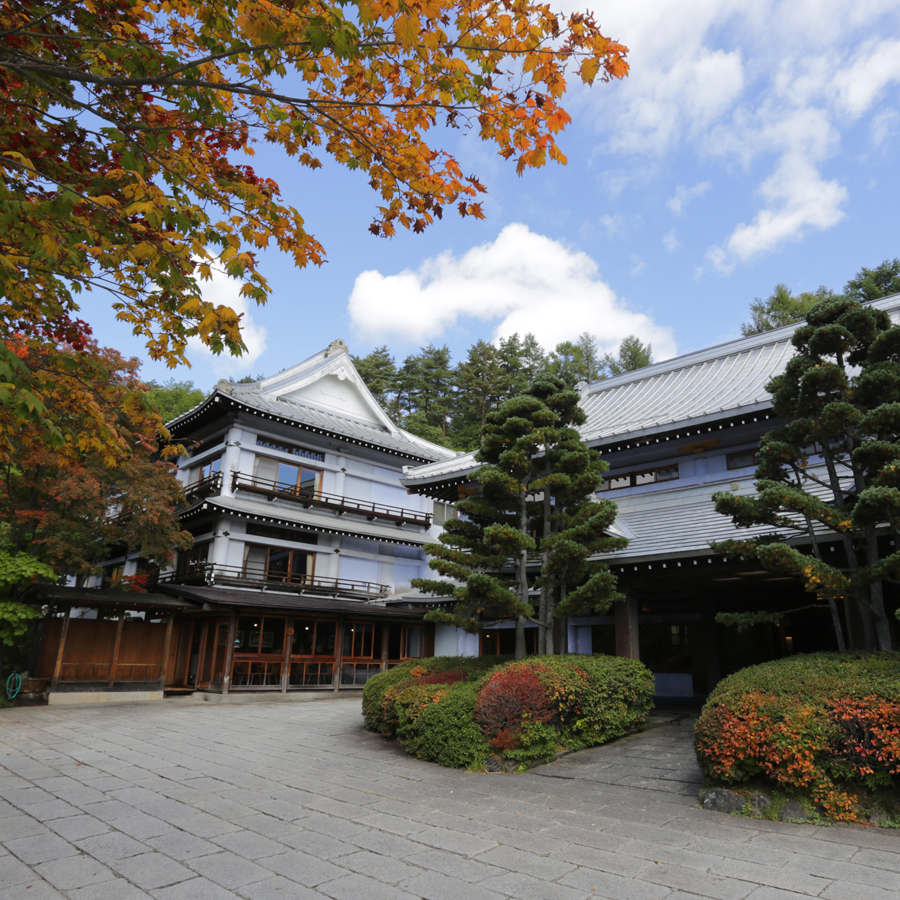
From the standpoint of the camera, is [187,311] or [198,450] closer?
[187,311]

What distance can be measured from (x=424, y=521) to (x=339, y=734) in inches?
670

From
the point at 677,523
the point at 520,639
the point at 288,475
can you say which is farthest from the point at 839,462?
the point at 288,475

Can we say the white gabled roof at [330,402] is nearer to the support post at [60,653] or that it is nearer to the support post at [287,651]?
the support post at [287,651]

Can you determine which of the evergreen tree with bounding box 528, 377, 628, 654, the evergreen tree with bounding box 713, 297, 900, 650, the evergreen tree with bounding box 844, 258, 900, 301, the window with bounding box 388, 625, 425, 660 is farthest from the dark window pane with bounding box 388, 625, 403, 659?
the evergreen tree with bounding box 844, 258, 900, 301

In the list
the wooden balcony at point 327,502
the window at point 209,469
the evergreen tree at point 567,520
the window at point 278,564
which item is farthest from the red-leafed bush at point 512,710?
the window at point 209,469

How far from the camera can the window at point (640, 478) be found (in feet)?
46.7

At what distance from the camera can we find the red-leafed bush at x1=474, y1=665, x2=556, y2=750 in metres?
8.47

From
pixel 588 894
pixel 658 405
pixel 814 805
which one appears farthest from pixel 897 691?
pixel 658 405

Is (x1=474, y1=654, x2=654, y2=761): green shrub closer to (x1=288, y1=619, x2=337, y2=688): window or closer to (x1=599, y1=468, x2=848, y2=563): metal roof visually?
(x1=599, y1=468, x2=848, y2=563): metal roof

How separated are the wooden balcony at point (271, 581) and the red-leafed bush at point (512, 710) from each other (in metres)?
15.4

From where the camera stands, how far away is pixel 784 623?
14688 millimetres

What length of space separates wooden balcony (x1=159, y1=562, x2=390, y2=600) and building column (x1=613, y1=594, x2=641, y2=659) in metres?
13.9

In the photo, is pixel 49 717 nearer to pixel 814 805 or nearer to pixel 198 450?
pixel 198 450

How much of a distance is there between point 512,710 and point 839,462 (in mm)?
5870
